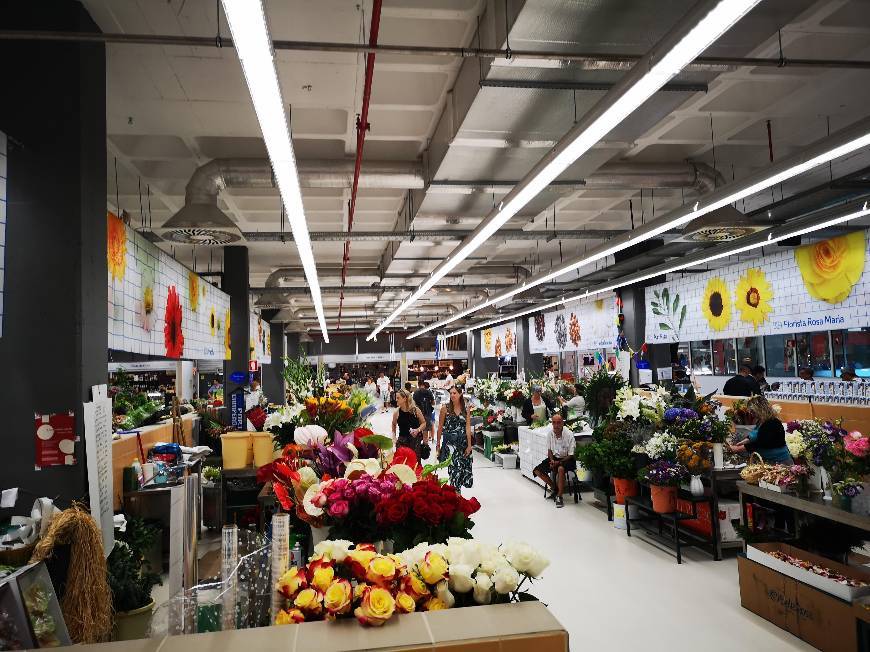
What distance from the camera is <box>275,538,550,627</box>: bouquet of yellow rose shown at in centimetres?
156

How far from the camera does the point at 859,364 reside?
10531 mm

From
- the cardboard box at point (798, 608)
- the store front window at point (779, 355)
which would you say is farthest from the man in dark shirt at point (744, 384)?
the cardboard box at point (798, 608)

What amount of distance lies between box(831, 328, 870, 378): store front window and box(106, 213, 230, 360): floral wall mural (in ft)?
36.1

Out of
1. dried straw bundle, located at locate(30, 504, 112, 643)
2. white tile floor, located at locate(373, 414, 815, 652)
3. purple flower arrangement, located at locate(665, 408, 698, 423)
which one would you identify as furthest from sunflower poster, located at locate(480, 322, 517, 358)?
dried straw bundle, located at locate(30, 504, 112, 643)

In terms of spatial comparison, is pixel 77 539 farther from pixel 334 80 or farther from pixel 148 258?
pixel 148 258

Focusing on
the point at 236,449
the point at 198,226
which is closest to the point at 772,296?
the point at 236,449

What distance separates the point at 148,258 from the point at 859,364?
11.4 metres

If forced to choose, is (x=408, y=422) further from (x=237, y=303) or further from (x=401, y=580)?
(x=401, y=580)

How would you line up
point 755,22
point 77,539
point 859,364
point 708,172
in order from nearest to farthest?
point 77,539 < point 755,22 < point 708,172 < point 859,364

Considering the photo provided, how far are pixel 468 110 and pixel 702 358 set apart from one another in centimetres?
1216

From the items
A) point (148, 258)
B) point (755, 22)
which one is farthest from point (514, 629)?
point (148, 258)

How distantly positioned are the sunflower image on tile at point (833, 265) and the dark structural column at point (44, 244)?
10012 mm

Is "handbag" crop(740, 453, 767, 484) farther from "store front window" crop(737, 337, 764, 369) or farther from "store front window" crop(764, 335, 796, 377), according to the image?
"store front window" crop(737, 337, 764, 369)

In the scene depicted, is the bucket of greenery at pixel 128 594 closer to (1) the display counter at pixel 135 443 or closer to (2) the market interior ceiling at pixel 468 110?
(1) the display counter at pixel 135 443
